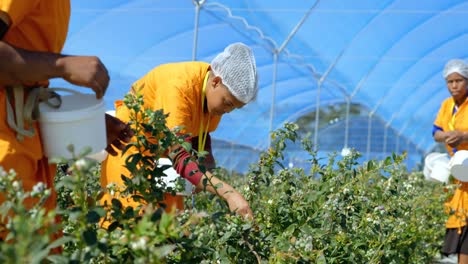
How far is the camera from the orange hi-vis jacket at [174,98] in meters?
2.50

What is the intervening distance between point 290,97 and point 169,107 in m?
16.3

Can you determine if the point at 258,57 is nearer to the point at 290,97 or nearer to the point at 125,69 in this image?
the point at 125,69

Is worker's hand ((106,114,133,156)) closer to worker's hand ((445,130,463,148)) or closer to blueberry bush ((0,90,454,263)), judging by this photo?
blueberry bush ((0,90,454,263))

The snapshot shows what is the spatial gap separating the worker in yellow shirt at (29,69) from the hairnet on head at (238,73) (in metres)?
0.96

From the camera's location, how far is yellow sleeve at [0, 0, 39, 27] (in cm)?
151

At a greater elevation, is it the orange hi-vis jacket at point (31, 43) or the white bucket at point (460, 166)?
the orange hi-vis jacket at point (31, 43)

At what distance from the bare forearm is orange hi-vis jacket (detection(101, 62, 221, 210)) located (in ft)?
2.96

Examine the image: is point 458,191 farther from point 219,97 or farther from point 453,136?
point 219,97

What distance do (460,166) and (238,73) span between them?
236 cm

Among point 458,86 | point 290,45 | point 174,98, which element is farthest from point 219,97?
point 290,45

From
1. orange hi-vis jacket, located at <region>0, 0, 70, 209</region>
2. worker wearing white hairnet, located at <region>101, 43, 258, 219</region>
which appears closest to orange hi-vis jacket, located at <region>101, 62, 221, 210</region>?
worker wearing white hairnet, located at <region>101, 43, 258, 219</region>

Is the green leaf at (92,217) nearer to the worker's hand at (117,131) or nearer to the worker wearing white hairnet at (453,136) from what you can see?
the worker's hand at (117,131)

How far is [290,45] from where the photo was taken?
42.4 feet

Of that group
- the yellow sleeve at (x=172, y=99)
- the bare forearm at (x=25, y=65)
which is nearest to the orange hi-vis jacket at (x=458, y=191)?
the yellow sleeve at (x=172, y=99)
